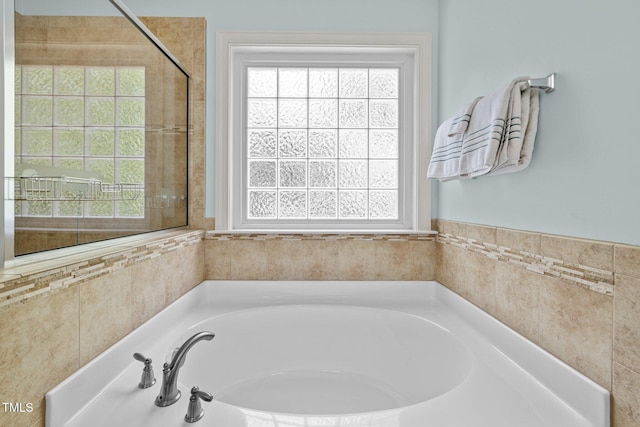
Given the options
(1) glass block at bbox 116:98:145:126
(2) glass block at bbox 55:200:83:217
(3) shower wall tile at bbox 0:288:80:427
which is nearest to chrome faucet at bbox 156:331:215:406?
(3) shower wall tile at bbox 0:288:80:427

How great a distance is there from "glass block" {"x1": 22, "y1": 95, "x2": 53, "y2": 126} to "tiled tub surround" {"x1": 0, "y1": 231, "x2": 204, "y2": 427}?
0.41 m

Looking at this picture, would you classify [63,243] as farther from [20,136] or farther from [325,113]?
[325,113]

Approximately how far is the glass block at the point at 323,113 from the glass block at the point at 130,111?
102 cm

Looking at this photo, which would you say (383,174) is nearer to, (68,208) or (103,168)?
(103,168)

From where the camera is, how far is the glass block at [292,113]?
2.21 m

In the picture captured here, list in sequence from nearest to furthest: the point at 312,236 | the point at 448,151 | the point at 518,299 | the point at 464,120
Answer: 1. the point at 518,299
2. the point at 464,120
3. the point at 448,151
4. the point at 312,236

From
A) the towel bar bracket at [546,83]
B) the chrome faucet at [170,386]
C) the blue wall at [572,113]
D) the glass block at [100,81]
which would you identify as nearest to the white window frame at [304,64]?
the blue wall at [572,113]

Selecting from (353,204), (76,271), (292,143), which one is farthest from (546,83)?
(76,271)

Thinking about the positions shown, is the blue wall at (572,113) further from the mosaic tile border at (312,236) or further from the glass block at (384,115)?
the glass block at (384,115)

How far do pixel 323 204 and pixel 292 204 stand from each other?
21 centimetres

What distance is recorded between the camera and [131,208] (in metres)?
1.51

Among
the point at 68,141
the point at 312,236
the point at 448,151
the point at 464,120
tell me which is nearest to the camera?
the point at 68,141

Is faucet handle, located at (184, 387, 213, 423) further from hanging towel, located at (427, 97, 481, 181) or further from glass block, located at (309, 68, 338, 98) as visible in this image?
glass block, located at (309, 68, 338, 98)

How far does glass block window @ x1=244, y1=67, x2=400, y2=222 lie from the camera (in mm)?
2211
